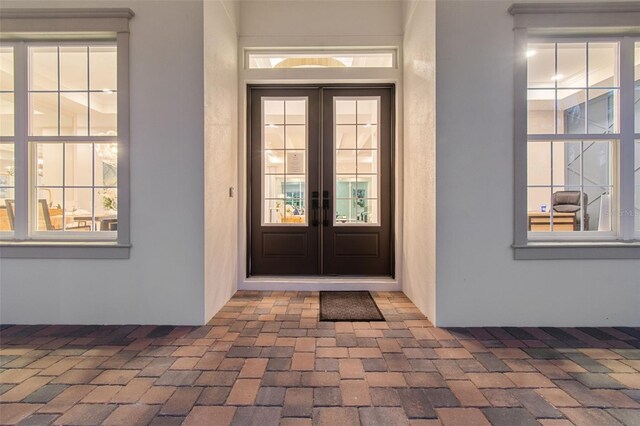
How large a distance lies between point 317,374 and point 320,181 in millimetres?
2426

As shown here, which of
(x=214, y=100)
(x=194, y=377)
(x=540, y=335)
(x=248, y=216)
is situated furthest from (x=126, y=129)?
(x=540, y=335)

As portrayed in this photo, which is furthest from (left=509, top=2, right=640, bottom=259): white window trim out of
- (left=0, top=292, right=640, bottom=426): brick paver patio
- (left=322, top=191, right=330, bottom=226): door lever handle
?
(left=322, top=191, right=330, bottom=226): door lever handle

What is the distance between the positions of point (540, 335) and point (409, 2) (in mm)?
3421

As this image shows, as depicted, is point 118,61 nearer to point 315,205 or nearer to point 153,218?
point 153,218

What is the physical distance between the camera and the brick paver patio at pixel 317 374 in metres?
1.57

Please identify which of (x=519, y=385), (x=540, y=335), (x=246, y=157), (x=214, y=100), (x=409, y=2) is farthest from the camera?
(x=246, y=157)

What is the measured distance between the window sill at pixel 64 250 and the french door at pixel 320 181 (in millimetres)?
1512

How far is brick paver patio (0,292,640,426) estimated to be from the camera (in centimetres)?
157

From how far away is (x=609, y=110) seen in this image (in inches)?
110

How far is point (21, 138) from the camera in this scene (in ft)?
9.07

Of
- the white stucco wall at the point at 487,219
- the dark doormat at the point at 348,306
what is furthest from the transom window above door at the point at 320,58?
the dark doormat at the point at 348,306

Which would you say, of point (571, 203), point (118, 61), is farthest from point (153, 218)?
point (571, 203)

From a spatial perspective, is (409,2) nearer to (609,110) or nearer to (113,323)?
(609,110)

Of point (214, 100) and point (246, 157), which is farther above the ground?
point (214, 100)
